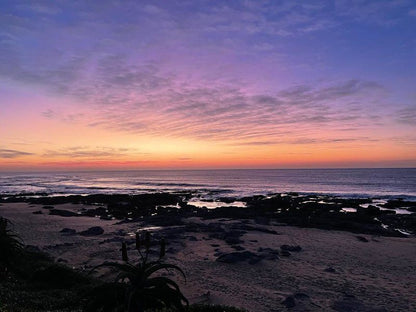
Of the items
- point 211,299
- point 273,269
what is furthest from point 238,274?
point 211,299

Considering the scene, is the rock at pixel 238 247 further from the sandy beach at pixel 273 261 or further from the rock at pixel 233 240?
the rock at pixel 233 240

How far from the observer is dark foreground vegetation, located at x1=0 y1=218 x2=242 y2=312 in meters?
6.71

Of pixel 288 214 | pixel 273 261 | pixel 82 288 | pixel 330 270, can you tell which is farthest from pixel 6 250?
pixel 288 214

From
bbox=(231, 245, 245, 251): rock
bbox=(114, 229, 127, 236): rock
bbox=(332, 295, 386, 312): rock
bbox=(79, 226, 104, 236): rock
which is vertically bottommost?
bbox=(332, 295, 386, 312): rock

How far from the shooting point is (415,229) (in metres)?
32.5

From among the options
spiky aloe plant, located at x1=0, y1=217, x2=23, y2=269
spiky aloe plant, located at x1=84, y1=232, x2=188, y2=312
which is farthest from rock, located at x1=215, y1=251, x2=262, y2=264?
spiky aloe plant, located at x1=84, y1=232, x2=188, y2=312

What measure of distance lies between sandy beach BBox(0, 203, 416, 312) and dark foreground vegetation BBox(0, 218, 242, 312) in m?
3.82

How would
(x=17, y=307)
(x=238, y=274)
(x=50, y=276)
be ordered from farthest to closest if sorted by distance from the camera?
(x=238, y=274) → (x=50, y=276) → (x=17, y=307)

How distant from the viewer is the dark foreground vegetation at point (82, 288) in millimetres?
6711

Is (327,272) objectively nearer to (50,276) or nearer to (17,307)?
(50,276)

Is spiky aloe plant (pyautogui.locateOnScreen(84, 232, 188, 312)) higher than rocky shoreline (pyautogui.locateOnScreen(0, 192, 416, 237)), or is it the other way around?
spiky aloe plant (pyautogui.locateOnScreen(84, 232, 188, 312))

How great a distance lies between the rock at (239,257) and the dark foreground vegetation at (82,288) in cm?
633

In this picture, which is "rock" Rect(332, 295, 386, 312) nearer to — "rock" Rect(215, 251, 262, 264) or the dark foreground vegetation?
the dark foreground vegetation

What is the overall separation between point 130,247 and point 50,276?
10.0m
